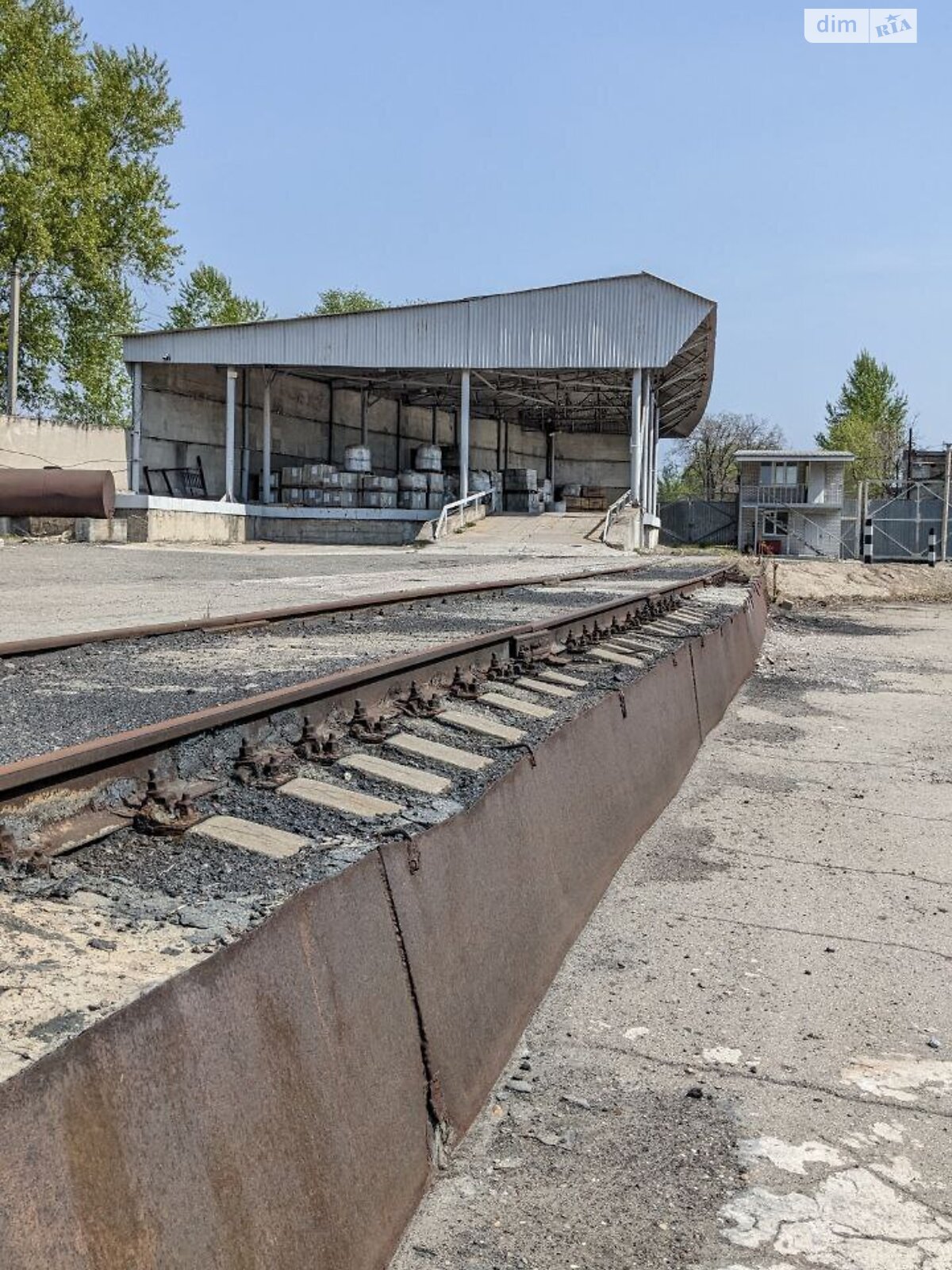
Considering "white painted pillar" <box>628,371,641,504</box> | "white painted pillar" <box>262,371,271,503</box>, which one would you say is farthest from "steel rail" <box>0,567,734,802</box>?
"white painted pillar" <box>262,371,271,503</box>

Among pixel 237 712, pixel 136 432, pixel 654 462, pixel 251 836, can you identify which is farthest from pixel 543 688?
pixel 654 462

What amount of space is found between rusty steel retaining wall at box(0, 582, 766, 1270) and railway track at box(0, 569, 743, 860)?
42 cm

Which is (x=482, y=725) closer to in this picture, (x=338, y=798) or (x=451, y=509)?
(x=338, y=798)

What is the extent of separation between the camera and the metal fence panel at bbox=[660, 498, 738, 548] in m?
59.2

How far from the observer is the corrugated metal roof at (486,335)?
38094mm

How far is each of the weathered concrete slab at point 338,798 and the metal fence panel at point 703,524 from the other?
56.1 meters

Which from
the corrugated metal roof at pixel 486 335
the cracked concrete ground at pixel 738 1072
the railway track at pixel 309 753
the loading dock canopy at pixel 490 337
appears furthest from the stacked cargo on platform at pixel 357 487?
the cracked concrete ground at pixel 738 1072

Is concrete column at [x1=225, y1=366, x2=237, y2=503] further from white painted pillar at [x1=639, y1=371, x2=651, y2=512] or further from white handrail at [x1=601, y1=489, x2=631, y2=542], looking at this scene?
white painted pillar at [x1=639, y1=371, x2=651, y2=512]

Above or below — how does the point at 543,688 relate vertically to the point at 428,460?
below

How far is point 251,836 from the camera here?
3.11 metres

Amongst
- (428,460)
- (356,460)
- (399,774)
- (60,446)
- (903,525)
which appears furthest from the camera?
(903,525)

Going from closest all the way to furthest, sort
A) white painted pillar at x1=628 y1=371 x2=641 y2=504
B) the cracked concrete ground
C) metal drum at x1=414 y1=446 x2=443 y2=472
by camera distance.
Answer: the cracked concrete ground → white painted pillar at x1=628 y1=371 x2=641 y2=504 → metal drum at x1=414 y1=446 x2=443 y2=472

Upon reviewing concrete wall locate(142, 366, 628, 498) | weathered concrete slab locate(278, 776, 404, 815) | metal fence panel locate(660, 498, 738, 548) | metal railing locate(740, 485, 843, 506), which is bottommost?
weathered concrete slab locate(278, 776, 404, 815)

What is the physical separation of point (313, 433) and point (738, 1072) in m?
45.6
